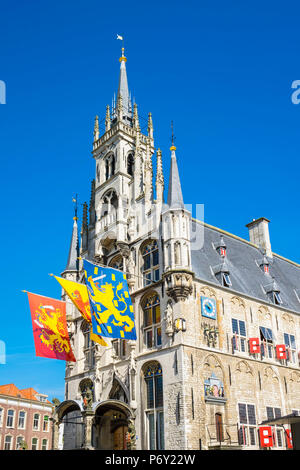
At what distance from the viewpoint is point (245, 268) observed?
38719mm

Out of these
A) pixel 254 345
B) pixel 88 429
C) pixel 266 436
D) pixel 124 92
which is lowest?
pixel 266 436

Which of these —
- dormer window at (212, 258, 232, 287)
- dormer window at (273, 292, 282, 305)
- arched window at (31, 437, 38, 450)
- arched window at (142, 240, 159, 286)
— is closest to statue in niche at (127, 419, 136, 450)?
arched window at (142, 240, 159, 286)

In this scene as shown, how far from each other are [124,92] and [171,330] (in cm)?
2472

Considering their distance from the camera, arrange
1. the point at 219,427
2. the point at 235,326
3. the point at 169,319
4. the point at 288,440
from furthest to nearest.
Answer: the point at 235,326 < the point at 288,440 < the point at 169,319 < the point at 219,427

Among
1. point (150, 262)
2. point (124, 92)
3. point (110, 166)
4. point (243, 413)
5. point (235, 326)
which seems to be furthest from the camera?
point (124, 92)

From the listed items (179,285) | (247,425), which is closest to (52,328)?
(179,285)

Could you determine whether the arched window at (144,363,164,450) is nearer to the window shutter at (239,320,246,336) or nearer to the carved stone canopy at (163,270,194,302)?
the carved stone canopy at (163,270,194,302)

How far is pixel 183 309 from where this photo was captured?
2961 centimetres

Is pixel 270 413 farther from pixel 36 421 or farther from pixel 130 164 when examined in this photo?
pixel 36 421

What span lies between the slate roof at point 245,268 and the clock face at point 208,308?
141 cm

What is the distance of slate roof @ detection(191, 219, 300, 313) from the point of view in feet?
113

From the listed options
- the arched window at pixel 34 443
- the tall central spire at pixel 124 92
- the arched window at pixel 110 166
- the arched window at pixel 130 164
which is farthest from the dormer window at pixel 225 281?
the arched window at pixel 34 443

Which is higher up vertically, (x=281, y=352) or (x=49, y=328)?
(x=49, y=328)
